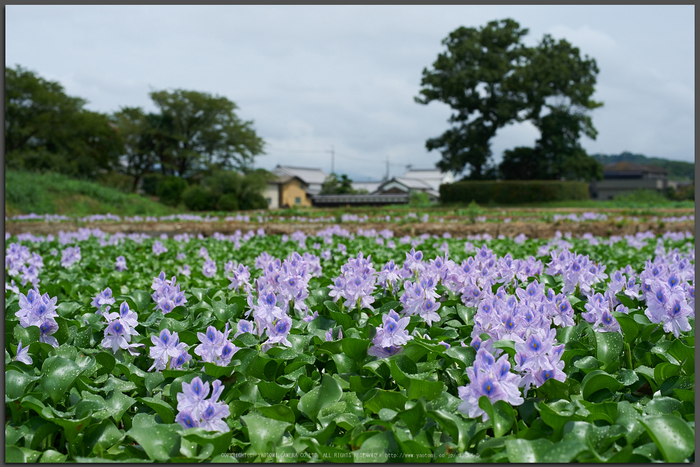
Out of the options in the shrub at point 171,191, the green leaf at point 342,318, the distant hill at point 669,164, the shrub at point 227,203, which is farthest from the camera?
the distant hill at point 669,164

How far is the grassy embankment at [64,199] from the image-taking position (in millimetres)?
19266

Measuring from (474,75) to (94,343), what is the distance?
32885 mm

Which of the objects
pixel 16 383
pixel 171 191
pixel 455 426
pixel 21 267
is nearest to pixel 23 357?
pixel 16 383

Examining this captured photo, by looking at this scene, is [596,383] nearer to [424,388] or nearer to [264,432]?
[424,388]

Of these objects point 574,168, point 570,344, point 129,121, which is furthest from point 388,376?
point 129,121

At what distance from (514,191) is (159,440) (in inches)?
1229

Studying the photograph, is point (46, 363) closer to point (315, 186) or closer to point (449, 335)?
point (449, 335)

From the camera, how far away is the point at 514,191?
30547 mm

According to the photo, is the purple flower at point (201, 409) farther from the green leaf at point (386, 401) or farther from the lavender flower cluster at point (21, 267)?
the lavender flower cluster at point (21, 267)

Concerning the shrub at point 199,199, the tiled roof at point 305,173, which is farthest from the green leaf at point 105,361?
the tiled roof at point 305,173

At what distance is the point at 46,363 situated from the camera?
1786 mm

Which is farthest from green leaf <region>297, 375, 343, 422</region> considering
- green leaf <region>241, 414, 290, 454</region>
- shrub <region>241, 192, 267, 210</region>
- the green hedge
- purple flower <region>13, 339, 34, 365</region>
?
the green hedge

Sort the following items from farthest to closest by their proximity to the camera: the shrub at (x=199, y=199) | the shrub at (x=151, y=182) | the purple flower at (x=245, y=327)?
1. the shrub at (x=151, y=182)
2. the shrub at (x=199, y=199)
3. the purple flower at (x=245, y=327)

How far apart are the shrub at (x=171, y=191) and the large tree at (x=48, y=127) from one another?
4812 mm
